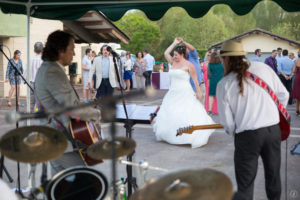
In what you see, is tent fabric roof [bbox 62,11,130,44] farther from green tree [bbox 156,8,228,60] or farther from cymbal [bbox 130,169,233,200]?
green tree [bbox 156,8,228,60]

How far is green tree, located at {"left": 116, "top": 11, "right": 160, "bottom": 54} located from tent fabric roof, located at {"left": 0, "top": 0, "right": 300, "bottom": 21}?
43.5 metres

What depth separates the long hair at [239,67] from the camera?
→ 310 cm

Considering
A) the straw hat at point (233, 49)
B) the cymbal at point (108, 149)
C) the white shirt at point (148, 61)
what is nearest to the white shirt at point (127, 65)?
the white shirt at point (148, 61)

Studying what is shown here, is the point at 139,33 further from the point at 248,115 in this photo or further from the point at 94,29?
the point at 248,115

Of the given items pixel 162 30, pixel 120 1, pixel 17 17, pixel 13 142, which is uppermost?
pixel 162 30

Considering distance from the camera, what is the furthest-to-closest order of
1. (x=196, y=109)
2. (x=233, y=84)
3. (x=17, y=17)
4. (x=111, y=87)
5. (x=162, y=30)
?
1. (x=162, y=30)
2. (x=17, y=17)
3. (x=111, y=87)
4. (x=196, y=109)
5. (x=233, y=84)

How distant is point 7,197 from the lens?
2.01 meters

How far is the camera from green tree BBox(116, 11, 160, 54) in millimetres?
49031

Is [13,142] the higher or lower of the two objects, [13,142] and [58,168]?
the higher

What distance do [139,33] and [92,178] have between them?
4730cm

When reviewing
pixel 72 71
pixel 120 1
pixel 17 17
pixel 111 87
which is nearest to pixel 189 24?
pixel 72 71

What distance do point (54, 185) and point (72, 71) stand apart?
18.8 m

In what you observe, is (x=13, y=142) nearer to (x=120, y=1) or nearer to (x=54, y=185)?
(x=54, y=185)

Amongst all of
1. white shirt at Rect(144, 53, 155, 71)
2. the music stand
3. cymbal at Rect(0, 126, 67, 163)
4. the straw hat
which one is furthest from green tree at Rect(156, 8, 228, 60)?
cymbal at Rect(0, 126, 67, 163)
